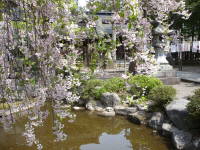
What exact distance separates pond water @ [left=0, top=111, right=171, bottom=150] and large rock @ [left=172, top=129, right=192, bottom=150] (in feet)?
0.74

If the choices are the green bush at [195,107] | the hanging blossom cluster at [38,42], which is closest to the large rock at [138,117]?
the green bush at [195,107]

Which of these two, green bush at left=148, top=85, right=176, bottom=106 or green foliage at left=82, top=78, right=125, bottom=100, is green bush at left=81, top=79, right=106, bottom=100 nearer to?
green foliage at left=82, top=78, right=125, bottom=100

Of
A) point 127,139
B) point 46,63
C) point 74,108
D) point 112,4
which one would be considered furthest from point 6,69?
point 74,108

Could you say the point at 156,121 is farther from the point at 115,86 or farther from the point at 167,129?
the point at 115,86

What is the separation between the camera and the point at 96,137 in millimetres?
6387

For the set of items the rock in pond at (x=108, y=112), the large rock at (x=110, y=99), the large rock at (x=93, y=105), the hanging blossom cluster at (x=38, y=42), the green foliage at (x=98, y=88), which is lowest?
the rock in pond at (x=108, y=112)

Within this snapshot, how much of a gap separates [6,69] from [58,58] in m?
0.80

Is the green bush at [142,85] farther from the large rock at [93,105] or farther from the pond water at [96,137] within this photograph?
the pond water at [96,137]

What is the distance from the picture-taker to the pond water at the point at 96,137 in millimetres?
5758

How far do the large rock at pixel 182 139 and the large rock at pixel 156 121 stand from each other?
0.82 metres

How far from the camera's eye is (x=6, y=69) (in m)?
3.63

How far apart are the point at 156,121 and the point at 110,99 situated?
203 centimetres

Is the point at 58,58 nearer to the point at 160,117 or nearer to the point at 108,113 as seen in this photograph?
the point at 160,117

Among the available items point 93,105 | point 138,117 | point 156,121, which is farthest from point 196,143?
point 93,105
